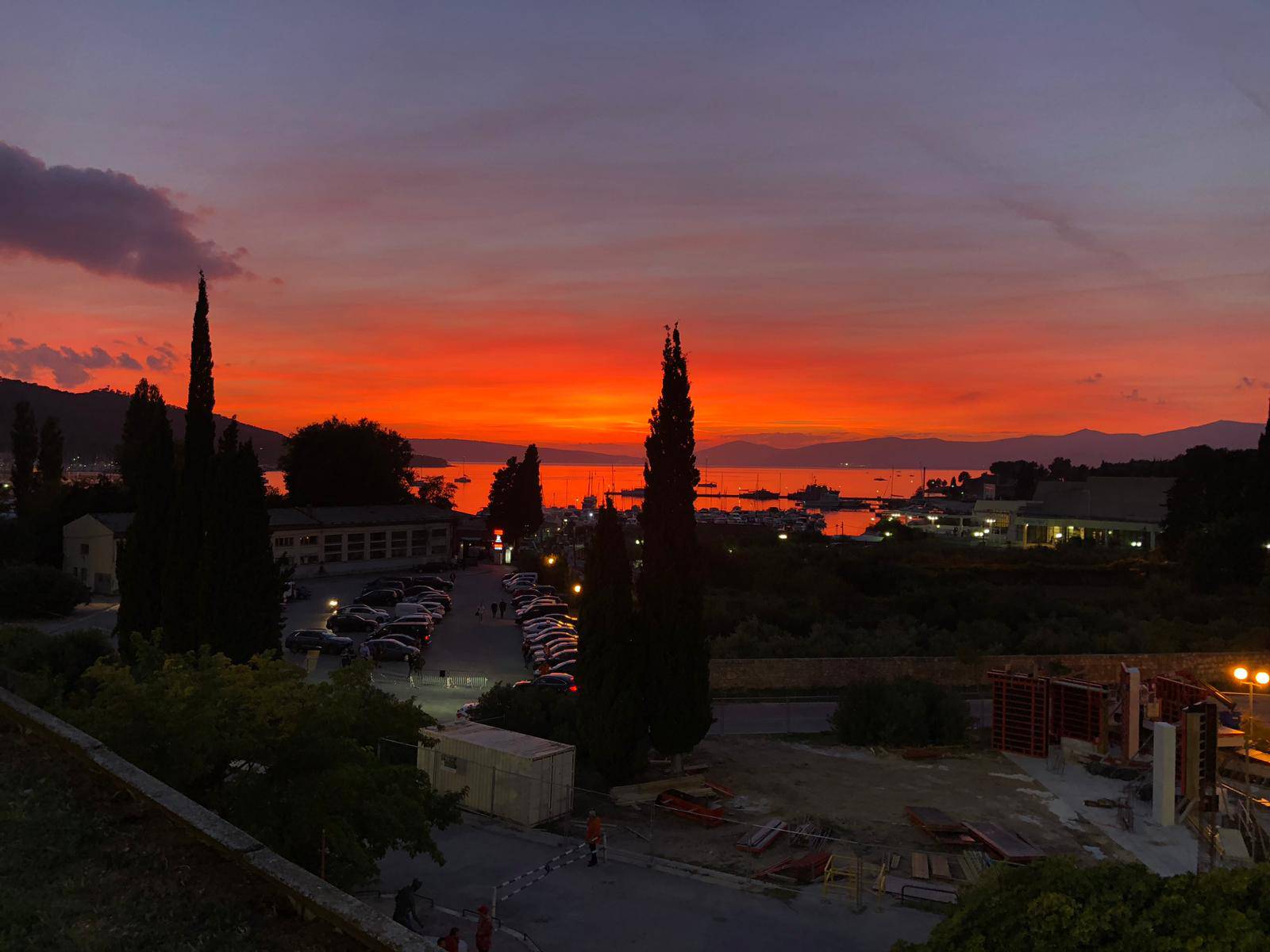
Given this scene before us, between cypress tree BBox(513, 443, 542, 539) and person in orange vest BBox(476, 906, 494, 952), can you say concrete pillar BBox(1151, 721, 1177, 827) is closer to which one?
person in orange vest BBox(476, 906, 494, 952)

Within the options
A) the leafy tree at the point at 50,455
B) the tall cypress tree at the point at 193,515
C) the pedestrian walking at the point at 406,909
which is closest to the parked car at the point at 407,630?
the tall cypress tree at the point at 193,515

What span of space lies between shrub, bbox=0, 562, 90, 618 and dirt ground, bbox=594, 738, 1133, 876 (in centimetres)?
3643

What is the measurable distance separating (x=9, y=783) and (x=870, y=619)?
36807mm

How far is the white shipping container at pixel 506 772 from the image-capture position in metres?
17.9

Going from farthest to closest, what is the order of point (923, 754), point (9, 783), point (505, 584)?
point (505, 584), point (923, 754), point (9, 783)

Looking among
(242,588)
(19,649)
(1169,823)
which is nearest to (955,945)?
(1169,823)

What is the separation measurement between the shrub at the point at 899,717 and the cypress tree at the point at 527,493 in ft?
183

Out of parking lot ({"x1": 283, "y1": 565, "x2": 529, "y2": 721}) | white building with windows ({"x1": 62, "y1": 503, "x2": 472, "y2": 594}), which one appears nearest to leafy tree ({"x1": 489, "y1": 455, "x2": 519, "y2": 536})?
white building with windows ({"x1": 62, "y1": 503, "x2": 472, "y2": 594})

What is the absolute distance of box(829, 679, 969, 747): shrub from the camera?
24422 millimetres

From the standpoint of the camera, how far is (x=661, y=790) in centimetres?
1967

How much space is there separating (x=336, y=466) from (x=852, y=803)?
68753 millimetres

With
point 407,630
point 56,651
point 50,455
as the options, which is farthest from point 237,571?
point 50,455

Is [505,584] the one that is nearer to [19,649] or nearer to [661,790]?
[19,649]

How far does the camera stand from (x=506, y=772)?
18.2 meters
